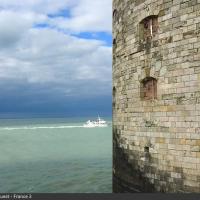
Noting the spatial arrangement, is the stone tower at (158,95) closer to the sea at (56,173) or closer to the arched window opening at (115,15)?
the arched window opening at (115,15)

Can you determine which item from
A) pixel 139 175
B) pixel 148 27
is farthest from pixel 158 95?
pixel 139 175

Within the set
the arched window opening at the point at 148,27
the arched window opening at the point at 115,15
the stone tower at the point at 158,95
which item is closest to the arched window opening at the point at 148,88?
the stone tower at the point at 158,95

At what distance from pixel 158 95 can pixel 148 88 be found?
789 mm

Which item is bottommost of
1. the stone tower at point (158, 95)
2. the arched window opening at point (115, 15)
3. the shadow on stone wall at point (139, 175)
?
the shadow on stone wall at point (139, 175)

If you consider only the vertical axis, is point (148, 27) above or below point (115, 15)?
below

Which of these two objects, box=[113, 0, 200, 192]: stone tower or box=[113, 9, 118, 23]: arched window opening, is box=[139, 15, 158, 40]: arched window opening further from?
box=[113, 9, 118, 23]: arched window opening

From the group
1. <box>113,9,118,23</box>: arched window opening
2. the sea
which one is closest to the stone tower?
<box>113,9,118,23</box>: arched window opening

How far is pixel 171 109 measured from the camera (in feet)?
42.4

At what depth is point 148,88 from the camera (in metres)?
14.2

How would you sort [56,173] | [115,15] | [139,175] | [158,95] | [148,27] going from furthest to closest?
[56,173]
[115,15]
[139,175]
[148,27]
[158,95]

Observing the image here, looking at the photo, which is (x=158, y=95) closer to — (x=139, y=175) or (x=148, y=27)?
(x=148, y=27)

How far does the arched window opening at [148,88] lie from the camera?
45.6 ft

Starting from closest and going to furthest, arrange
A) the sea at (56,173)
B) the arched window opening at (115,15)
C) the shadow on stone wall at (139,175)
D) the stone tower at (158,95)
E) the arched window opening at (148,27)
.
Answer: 1. the stone tower at (158,95)
2. the shadow on stone wall at (139,175)
3. the arched window opening at (148,27)
4. the arched window opening at (115,15)
5. the sea at (56,173)

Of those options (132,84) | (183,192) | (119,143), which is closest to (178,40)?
(132,84)
